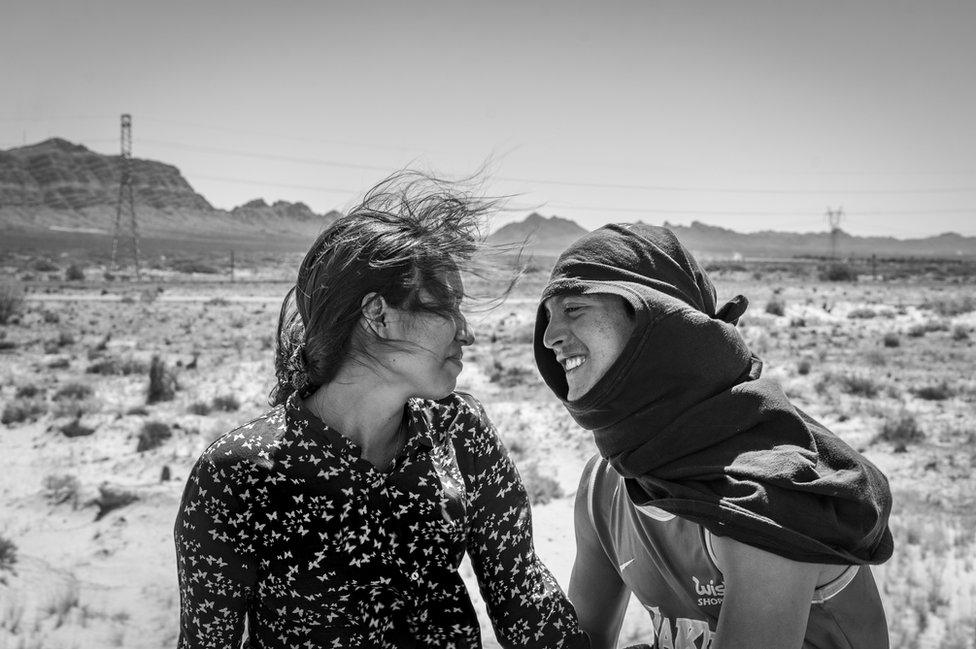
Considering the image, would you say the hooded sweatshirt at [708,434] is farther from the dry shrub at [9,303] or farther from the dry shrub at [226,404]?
the dry shrub at [9,303]

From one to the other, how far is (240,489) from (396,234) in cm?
70

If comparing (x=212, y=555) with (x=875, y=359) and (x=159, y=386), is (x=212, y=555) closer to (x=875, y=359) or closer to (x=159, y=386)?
(x=159, y=386)

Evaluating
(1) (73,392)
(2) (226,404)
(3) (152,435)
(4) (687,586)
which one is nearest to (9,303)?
(1) (73,392)

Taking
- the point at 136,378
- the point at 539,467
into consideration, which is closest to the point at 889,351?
the point at 539,467

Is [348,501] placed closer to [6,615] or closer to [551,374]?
[551,374]

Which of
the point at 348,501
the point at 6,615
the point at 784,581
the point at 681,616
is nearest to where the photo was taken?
the point at 784,581

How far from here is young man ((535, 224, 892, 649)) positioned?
167cm

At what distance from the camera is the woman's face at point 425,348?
1.85 m

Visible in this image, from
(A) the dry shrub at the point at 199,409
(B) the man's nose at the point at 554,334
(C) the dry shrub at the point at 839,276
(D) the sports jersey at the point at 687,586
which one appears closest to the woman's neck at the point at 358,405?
(B) the man's nose at the point at 554,334

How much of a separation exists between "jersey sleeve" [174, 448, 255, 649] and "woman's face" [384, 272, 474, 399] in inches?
18.8

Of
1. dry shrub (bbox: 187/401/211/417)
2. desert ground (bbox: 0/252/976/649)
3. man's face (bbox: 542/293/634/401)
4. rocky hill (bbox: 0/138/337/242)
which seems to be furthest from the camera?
rocky hill (bbox: 0/138/337/242)

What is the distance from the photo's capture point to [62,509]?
6.47 m

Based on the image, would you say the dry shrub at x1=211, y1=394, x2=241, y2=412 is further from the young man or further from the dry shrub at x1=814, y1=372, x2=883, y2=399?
the young man

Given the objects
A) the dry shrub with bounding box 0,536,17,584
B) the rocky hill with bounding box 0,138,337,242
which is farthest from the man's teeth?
the rocky hill with bounding box 0,138,337,242
